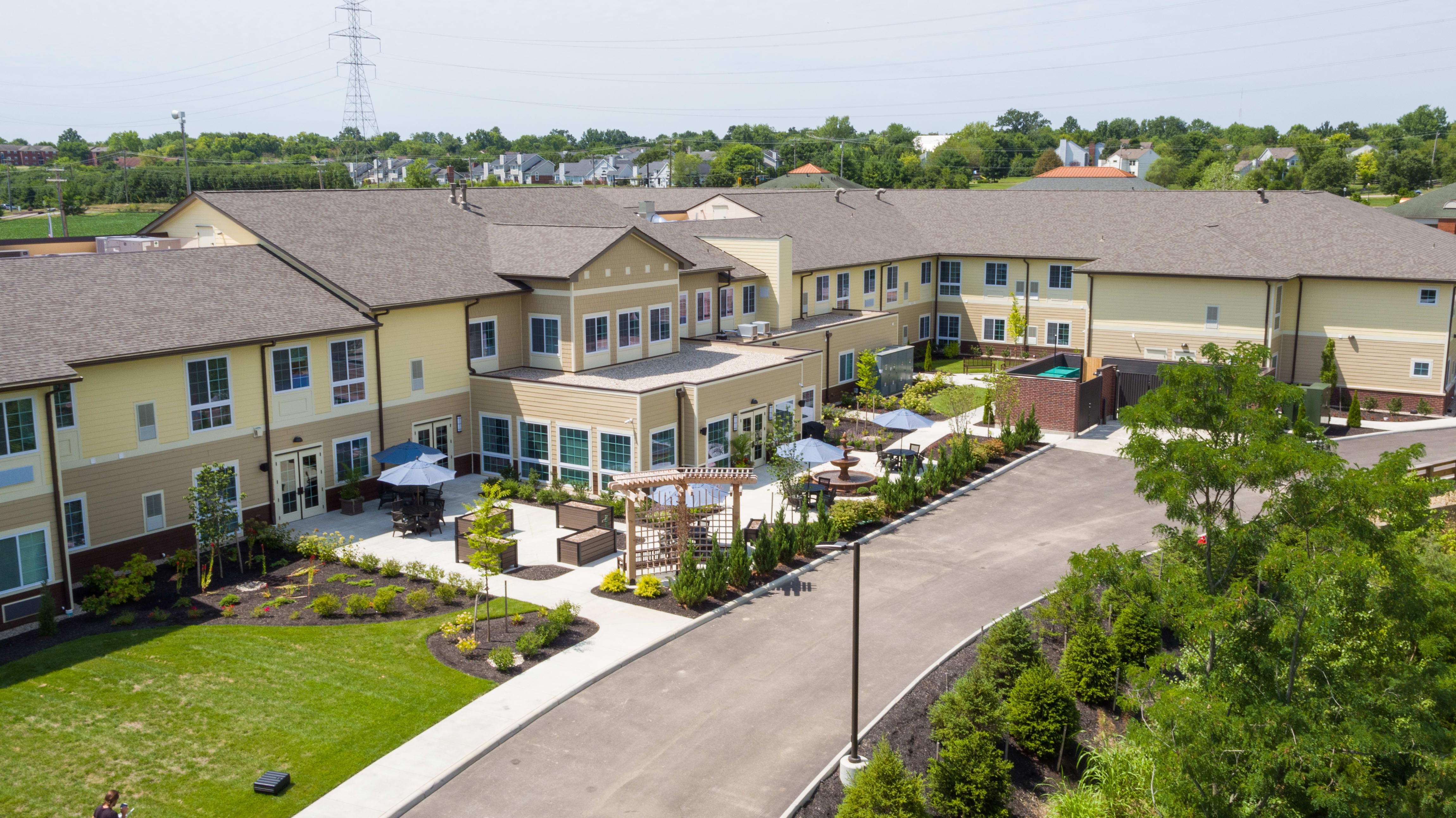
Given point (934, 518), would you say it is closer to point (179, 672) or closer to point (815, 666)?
point (815, 666)

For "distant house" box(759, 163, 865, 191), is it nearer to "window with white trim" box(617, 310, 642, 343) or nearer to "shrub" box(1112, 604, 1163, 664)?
"window with white trim" box(617, 310, 642, 343)

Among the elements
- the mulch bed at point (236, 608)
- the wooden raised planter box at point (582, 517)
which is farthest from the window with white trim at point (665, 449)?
the mulch bed at point (236, 608)

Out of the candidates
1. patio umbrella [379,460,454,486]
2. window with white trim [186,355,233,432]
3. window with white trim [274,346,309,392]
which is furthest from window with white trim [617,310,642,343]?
window with white trim [186,355,233,432]

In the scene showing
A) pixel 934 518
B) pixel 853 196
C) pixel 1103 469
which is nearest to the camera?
pixel 934 518

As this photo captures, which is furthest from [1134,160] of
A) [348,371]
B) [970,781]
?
[970,781]

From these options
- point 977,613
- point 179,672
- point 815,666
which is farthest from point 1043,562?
point 179,672

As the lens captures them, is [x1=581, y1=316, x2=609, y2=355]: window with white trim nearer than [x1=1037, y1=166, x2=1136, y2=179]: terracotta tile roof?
Yes

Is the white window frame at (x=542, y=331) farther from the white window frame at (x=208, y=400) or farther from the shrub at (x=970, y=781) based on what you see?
the shrub at (x=970, y=781)
